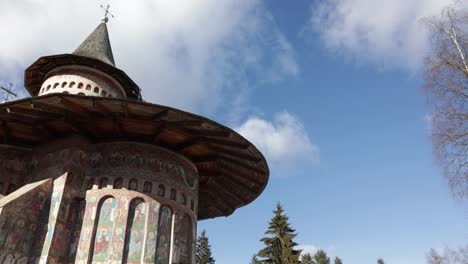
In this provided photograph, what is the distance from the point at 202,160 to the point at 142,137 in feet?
9.41

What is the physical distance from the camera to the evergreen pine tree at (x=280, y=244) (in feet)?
86.2

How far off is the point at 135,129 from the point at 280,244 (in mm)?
17774

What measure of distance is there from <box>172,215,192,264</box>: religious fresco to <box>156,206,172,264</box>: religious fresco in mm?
283

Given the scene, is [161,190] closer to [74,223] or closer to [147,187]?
[147,187]

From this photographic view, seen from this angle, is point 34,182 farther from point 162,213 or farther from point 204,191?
point 204,191

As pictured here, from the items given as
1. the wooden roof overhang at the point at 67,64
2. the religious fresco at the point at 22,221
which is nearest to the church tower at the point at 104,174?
the religious fresco at the point at 22,221

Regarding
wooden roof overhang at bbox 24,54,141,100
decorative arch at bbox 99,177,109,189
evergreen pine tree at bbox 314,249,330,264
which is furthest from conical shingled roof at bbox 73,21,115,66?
evergreen pine tree at bbox 314,249,330,264

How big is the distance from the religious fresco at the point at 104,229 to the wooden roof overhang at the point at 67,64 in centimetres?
730

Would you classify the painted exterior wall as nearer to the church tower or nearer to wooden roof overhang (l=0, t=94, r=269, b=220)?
the church tower

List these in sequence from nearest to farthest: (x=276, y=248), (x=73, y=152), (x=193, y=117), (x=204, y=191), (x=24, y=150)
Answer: (x=193, y=117)
(x=73, y=152)
(x=24, y=150)
(x=204, y=191)
(x=276, y=248)

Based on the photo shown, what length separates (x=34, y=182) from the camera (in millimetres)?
12820

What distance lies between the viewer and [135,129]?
44.4 ft

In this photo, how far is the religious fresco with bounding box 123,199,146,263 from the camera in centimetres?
1153

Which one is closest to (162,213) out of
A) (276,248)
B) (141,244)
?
(141,244)
